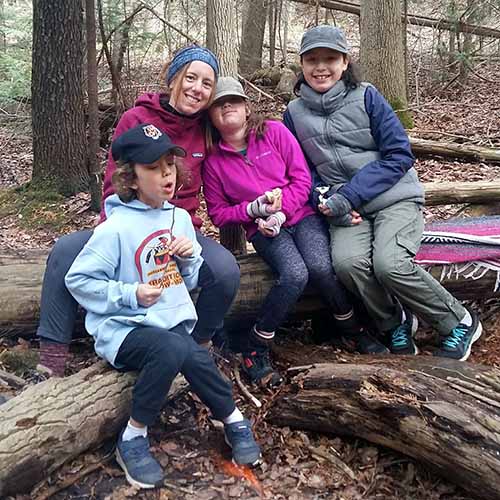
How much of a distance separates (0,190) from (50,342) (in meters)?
4.83

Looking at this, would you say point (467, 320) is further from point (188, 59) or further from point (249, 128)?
point (188, 59)

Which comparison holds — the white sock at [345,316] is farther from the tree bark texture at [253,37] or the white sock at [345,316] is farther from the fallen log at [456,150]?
the tree bark texture at [253,37]

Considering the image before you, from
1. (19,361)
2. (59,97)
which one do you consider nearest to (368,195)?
(19,361)

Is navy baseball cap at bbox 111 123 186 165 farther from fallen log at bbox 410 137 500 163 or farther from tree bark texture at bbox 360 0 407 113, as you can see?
tree bark texture at bbox 360 0 407 113

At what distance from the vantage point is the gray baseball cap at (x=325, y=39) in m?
3.79

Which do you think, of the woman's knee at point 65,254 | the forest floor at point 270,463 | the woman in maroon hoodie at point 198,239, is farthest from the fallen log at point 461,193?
the woman's knee at point 65,254

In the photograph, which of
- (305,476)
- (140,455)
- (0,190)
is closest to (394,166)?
(305,476)

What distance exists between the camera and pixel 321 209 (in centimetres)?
389

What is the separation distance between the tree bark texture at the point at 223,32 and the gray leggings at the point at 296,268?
1.41m

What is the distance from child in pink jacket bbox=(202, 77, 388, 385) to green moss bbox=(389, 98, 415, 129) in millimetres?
5893

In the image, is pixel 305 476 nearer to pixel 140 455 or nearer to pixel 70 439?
pixel 140 455

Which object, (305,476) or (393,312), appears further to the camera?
(393,312)

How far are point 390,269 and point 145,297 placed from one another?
5.08ft

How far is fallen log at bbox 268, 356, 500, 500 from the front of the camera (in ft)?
8.88
